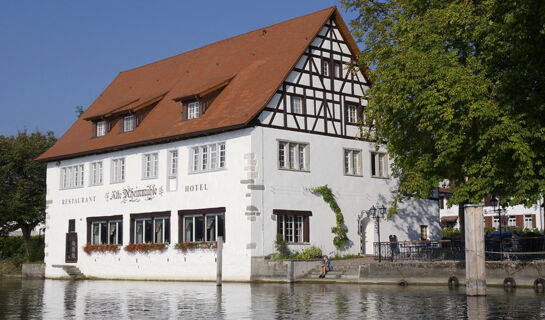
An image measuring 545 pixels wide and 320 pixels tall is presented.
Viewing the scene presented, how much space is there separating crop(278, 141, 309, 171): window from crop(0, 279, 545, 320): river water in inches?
395

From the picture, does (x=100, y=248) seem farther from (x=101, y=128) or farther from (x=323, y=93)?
(x=323, y=93)

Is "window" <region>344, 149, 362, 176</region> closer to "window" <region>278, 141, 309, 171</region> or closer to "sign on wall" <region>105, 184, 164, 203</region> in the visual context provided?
"window" <region>278, 141, 309, 171</region>

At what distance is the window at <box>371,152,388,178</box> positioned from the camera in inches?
A: 1626

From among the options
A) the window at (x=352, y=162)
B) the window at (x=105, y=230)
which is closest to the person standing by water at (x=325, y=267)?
the window at (x=352, y=162)

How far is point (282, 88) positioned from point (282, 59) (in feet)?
6.71

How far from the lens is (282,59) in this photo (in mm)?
37938

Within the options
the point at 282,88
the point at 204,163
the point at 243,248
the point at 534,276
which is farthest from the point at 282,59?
the point at 534,276

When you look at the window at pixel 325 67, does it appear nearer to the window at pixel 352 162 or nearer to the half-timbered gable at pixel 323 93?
the half-timbered gable at pixel 323 93

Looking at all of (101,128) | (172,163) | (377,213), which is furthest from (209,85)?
(377,213)

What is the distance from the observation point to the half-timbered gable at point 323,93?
120ft

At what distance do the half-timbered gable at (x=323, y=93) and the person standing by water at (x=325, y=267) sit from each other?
22.6ft

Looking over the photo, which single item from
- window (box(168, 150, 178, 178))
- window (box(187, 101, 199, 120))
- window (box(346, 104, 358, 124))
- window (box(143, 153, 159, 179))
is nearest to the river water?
window (box(168, 150, 178, 178))

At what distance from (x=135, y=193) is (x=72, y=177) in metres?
6.69

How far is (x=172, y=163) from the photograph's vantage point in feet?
129
